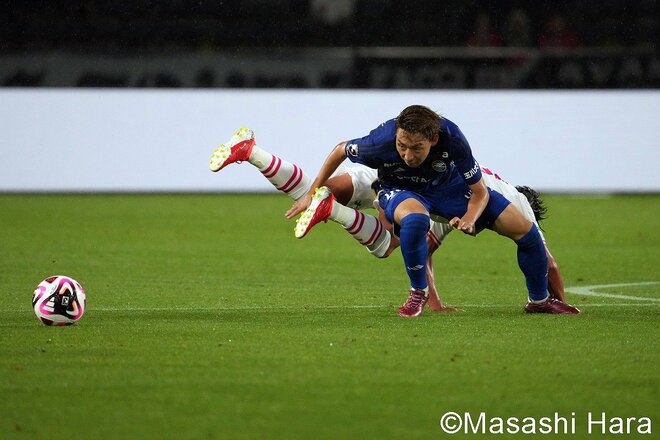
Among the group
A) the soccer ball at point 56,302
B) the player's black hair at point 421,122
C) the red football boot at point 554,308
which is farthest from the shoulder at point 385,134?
the soccer ball at point 56,302

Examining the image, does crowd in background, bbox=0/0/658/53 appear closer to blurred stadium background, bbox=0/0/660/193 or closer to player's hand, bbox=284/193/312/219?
blurred stadium background, bbox=0/0/660/193

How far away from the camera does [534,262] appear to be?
25.3 feet

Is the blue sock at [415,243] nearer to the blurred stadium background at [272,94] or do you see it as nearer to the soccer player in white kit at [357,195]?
the soccer player in white kit at [357,195]

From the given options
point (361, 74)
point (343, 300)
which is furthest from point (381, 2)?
point (343, 300)

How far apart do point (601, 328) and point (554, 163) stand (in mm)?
12078

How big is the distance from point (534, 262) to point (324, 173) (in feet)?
4.85

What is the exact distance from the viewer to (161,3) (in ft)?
65.7

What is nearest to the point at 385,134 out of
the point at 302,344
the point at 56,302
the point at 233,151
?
the point at 233,151

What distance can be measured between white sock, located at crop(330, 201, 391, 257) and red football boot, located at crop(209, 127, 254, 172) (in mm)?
851

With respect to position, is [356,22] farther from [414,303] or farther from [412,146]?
[412,146]

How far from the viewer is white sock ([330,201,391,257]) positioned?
8221 mm

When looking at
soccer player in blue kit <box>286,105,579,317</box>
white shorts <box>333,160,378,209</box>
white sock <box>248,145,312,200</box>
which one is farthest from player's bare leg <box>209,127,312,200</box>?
soccer player in blue kit <box>286,105,579,317</box>

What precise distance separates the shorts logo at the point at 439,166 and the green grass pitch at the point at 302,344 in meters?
0.92

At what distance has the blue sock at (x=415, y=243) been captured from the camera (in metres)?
7.48
